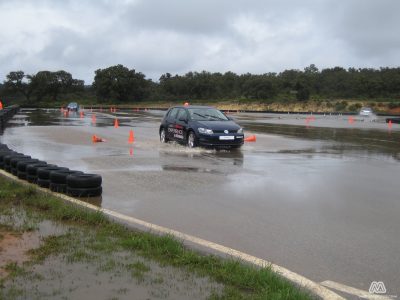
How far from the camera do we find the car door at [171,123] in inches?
711

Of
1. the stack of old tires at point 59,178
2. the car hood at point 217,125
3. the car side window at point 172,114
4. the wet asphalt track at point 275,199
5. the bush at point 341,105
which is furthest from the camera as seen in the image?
the bush at point 341,105

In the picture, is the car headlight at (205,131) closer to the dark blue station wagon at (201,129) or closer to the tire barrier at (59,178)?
the dark blue station wagon at (201,129)

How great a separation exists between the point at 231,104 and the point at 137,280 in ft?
280

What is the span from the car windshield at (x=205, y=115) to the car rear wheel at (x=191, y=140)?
0.68m

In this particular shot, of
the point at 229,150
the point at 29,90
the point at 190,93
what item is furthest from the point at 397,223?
the point at 29,90

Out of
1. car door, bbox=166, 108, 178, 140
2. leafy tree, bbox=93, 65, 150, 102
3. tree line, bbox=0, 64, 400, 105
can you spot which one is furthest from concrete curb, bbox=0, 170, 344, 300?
leafy tree, bbox=93, 65, 150, 102

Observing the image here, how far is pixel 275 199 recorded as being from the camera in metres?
8.62

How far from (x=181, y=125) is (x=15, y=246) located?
1210 centimetres

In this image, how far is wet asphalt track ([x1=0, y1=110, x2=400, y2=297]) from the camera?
571 centimetres

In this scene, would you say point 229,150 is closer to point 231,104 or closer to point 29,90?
point 231,104

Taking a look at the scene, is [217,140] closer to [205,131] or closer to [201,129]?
[205,131]

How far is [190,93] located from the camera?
109 meters

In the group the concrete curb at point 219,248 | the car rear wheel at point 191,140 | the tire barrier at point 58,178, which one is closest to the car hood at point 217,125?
the car rear wheel at point 191,140

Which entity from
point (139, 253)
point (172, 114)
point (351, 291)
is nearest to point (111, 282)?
point (139, 253)
